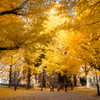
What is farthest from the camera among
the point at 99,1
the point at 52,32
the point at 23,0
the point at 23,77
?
the point at 23,77

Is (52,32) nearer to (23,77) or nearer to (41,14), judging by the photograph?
(41,14)

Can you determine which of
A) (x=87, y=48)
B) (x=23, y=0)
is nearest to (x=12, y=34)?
(x=23, y=0)

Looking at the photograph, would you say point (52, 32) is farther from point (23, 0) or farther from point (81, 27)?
point (23, 0)

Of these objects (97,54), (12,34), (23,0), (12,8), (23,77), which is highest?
(23,0)

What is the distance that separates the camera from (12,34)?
225 inches

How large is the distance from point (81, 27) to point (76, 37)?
3128mm

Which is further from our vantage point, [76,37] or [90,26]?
[76,37]

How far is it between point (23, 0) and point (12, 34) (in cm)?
178

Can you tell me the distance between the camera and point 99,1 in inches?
173

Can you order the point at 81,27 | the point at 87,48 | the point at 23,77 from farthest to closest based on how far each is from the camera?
the point at 23,77
the point at 87,48
the point at 81,27

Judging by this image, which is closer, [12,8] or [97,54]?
[12,8]

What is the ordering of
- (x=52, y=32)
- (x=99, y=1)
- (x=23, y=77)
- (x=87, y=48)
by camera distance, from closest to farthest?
(x=99, y=1), (x=52, y=32), (x=87, y=48), (x=23, y=77)

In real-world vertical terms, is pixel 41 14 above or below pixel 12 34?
above

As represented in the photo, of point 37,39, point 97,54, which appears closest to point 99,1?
point 37,39
